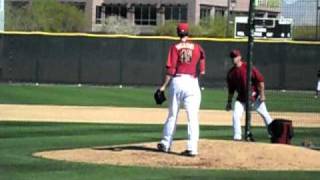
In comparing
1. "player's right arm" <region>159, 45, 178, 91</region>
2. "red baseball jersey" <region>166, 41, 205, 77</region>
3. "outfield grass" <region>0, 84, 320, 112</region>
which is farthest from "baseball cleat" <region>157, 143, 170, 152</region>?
"outfield grass" <region>0, 84, 320, 112</region>

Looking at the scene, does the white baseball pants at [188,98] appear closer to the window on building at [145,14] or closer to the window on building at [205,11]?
the window on building at [205,11]

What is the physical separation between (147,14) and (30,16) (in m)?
22.5

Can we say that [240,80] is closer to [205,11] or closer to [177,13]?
[177,13]

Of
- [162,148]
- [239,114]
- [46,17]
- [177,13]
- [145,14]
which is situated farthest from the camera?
[145,14]

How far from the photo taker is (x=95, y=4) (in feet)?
346

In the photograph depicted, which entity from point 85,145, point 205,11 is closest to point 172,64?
point 85,145

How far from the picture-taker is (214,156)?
12344 millimetres

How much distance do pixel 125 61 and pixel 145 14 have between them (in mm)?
63765

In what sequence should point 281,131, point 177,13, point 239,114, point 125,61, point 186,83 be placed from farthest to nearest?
point 177,13 → point 125,61 → point 239,114 → point 281,131 → point 186,83

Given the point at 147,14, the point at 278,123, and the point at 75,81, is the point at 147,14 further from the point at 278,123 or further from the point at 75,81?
the point at 278,123

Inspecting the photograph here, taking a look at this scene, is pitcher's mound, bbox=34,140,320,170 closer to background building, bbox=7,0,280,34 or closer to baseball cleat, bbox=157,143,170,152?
baseball cleat, bbox=157,143,170,152

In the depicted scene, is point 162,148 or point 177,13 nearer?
point 162,148

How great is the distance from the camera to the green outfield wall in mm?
41875

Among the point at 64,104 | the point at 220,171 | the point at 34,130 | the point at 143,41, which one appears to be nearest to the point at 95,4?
the point at 143,41
